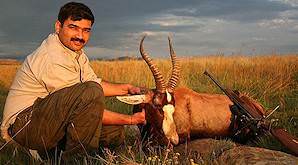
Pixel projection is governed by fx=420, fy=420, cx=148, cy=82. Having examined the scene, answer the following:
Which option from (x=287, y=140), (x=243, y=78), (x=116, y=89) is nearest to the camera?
(x=287, y=140)

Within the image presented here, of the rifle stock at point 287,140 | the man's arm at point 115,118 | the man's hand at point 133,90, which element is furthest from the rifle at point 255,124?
the man's arm at point 115,118

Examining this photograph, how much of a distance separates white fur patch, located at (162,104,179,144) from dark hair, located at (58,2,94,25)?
1543mm

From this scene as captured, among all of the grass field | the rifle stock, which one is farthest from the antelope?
the rifle stock

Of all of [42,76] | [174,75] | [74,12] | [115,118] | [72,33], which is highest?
[74,12]

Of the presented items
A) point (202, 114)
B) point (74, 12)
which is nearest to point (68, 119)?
point (74, 12)

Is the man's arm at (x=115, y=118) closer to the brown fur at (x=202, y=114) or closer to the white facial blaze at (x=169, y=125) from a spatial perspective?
the white facial blaze at (x=169, y=125)

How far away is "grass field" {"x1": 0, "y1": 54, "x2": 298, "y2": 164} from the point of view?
7.28m

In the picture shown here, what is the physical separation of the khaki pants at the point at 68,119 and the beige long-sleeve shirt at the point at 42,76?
11cm

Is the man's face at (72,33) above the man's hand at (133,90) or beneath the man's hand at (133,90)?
above

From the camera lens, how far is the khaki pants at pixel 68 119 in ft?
15.1

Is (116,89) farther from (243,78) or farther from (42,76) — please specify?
(243,78)

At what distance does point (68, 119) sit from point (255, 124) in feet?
7.73

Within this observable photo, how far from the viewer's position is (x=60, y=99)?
461 centimetres

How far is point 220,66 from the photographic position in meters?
13.8
